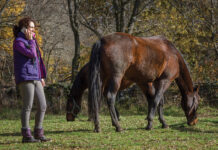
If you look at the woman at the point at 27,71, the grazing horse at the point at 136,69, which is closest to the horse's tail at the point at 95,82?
the grazing horse at the point at 136,69

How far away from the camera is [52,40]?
70.6ft

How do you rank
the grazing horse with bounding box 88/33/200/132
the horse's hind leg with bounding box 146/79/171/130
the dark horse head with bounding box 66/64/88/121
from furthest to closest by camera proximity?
1. the dark horse head with bounding box 66/64/88/121
2. the horse's hind leg with bounding box 146/79/171/130
3. the grazing horse with bounding box 88/33/200/132

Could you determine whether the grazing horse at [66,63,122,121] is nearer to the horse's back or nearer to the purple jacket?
the horse's back

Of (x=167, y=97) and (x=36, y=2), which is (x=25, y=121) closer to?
(x=167, y=97)

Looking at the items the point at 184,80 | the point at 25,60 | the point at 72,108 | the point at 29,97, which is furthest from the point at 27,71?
the point at 184,80

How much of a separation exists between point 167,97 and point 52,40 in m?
11.2

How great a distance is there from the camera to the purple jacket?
490 centimetres

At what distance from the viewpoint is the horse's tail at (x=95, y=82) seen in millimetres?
6113

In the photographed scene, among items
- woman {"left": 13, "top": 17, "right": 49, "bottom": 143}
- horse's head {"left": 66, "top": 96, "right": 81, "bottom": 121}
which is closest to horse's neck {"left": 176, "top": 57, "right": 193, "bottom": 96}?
horse's head {"left": 66, "top": 96, "right": 81, "bottom": 121}

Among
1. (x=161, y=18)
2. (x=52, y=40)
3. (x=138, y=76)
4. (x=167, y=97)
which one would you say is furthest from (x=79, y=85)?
(x=52, y=40)

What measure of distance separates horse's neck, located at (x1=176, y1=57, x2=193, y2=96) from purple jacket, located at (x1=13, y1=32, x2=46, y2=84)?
4.08m

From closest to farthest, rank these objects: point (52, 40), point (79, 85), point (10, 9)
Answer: point (79, 85) → point (10, 9) → point (52, 40)

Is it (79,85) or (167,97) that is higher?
(79,85)

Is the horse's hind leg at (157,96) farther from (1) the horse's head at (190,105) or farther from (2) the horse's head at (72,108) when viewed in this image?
(2) the horse's head at (72,108)
